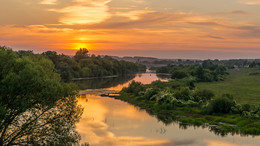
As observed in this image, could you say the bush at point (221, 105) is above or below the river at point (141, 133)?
above

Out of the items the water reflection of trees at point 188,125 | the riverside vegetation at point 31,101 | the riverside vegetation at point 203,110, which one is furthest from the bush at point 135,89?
the riverside vegetation at point 31,101

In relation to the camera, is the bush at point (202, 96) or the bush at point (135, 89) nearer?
the bush at point (202, 96)

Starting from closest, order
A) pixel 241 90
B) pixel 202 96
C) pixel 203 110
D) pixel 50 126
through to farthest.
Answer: pixel 50 126, pixel 203 110, pixel 202 96, pixel 241 90

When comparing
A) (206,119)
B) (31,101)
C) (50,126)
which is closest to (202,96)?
(206,119)

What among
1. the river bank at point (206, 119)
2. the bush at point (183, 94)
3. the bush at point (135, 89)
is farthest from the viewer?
the bush at point (135, 89)

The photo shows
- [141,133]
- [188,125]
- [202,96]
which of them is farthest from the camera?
[202,96]

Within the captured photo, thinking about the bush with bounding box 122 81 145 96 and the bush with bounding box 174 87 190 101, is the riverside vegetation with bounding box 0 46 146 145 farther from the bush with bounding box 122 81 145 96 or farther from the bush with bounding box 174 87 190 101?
the bush with bounding box 122 81 145 96

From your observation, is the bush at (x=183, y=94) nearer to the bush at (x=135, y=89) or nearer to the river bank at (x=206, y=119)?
the river bank at (x=206, y=119)

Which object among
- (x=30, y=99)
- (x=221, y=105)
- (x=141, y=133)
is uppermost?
(x=30, y=99)

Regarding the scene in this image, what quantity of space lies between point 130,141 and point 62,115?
10.7 metres

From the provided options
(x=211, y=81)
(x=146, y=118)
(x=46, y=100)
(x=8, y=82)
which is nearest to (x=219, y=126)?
(x=146, y=118)

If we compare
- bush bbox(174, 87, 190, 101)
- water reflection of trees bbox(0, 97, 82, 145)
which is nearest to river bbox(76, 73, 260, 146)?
water reflection of trees bbox(0, 97, 82, 145)

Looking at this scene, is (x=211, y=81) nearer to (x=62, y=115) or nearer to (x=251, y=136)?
(x=251, y=136)

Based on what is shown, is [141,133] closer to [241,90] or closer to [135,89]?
[135,89]
